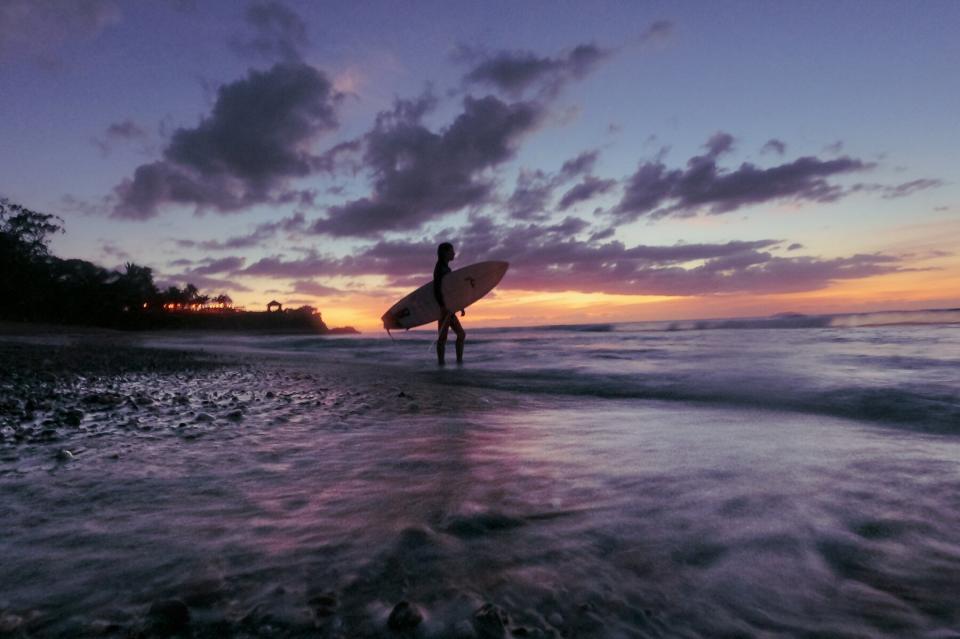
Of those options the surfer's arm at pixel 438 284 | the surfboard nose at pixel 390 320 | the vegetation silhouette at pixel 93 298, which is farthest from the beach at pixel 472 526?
the vegetation silhouette at pixel 93 298

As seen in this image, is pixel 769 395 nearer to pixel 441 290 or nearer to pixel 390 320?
pixel 441 290

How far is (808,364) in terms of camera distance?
9.20 meters

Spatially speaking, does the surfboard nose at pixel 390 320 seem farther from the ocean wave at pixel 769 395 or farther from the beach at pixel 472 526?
the beach at pixel 472 526

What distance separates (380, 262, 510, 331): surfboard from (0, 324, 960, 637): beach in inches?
288

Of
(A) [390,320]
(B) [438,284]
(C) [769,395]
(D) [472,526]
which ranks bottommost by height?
(C) [769,395]

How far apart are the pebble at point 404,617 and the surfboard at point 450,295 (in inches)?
391

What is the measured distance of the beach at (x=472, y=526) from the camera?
1300 millimetres

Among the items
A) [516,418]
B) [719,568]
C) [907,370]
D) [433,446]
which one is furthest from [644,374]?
[719,568]

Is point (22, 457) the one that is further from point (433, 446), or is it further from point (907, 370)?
point (907, 370)

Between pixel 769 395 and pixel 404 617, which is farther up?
pixel 404 617

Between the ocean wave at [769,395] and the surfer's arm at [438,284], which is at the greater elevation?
the surfer's arm at [438,284]

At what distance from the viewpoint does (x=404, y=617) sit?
126 cm

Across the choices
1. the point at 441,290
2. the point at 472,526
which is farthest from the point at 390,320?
the point at 472,526

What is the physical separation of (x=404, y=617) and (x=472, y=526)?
2.16ft
